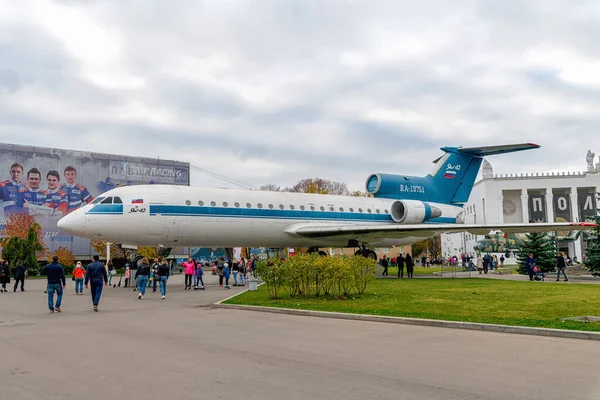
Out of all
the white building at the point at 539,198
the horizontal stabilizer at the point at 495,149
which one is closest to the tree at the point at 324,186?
the white building at the point at 539,198

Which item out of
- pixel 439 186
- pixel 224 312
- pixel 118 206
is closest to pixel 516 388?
pixel 224 312

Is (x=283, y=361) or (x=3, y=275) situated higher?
(x=3, y=275)

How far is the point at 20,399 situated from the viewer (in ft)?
19.0

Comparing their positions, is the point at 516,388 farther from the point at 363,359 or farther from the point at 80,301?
the point at 80,301

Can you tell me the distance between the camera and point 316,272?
658 inches

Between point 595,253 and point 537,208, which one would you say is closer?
point 595,253

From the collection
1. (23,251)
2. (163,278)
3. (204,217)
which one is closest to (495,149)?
(204,217)

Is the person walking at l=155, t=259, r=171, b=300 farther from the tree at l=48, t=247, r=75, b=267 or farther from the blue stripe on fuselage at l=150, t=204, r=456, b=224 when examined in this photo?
the tree at l=48, t=247, r=75, b=267

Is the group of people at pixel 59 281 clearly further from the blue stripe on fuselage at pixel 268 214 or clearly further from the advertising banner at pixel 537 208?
the advertising banner at pixel 537 208

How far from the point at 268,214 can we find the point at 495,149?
1455 cm

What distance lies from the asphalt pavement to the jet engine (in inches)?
796

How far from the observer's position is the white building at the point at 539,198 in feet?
262

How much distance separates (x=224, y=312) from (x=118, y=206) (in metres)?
10.7

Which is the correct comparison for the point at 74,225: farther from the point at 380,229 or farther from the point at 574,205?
the point at 574,205
